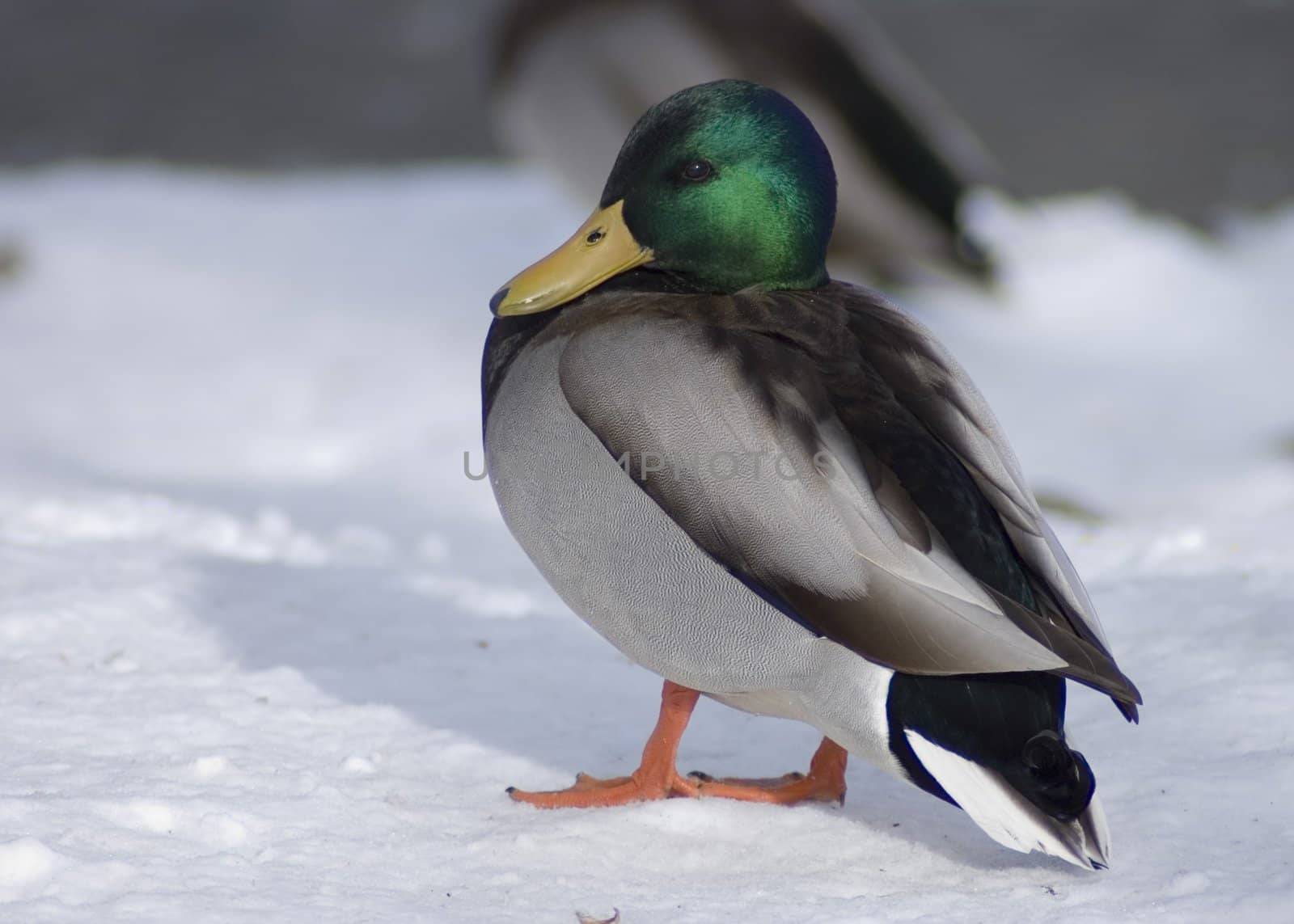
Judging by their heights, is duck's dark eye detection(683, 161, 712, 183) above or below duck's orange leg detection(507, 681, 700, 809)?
above

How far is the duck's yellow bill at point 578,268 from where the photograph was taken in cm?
272

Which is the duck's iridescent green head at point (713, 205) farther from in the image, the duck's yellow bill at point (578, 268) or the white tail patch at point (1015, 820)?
the white tail patch at point (1015, 820)

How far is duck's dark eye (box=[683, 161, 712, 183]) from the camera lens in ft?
8.83

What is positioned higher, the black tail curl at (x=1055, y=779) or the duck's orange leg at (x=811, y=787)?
the black tail curl at (x=1055, y=779)

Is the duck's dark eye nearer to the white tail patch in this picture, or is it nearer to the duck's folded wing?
the duck's folded wing

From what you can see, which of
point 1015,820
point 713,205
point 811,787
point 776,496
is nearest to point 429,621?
point 811,787

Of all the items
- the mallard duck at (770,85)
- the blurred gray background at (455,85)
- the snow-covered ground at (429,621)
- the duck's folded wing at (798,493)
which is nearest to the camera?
the duck's folded wing at (798,493)

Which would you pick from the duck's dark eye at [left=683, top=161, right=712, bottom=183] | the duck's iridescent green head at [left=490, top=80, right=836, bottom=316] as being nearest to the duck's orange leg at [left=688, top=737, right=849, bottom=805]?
the duck's iridescent green head at [left=490, top=80, right=836, bottom=316]

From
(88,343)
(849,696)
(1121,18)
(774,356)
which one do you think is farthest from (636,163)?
(1121,18)

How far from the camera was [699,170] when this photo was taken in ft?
8.83

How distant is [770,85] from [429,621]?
12.0 feet

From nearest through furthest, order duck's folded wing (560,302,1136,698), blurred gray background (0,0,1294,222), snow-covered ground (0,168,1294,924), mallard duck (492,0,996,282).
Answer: duck's folded wing (560,302,1136,698) → snow-covered ground (0,168,1294,924) → mallard duck (492,0,996,282) → blurred gray background (0,0,1294,222)

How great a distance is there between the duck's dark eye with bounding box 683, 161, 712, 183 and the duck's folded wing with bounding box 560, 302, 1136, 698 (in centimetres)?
28

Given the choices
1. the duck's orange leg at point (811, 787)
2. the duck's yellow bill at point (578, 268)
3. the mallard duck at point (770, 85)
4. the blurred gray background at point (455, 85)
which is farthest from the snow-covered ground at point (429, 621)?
the blurred gray background at point (455, 85)
